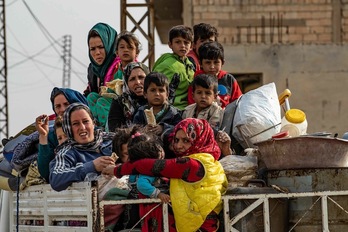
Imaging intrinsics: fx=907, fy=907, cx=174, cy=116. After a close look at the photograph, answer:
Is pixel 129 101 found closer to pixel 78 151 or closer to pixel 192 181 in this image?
pixel 78 151

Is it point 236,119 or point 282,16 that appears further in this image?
point 282,16

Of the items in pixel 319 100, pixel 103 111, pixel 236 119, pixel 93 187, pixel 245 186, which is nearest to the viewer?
pixel 93 187

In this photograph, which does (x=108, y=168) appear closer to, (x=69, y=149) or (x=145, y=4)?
(x=69, y=149)

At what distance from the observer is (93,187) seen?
5617mm

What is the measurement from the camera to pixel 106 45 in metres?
8.20

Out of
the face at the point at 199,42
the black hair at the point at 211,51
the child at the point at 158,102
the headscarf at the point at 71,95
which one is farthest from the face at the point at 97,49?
the child at the point at 158,102

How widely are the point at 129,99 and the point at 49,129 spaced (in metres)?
0.75

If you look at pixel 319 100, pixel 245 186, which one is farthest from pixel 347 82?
pixel 245 186

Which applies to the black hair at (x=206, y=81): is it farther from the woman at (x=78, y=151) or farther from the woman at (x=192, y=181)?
the woman at (x=192, y=181)

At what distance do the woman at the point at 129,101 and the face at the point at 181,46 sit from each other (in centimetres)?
78

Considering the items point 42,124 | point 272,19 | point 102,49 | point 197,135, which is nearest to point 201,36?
point 102,49

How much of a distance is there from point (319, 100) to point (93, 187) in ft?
49.4

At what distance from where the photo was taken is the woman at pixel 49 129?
21.5ft

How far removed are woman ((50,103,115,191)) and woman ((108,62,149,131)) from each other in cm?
71
